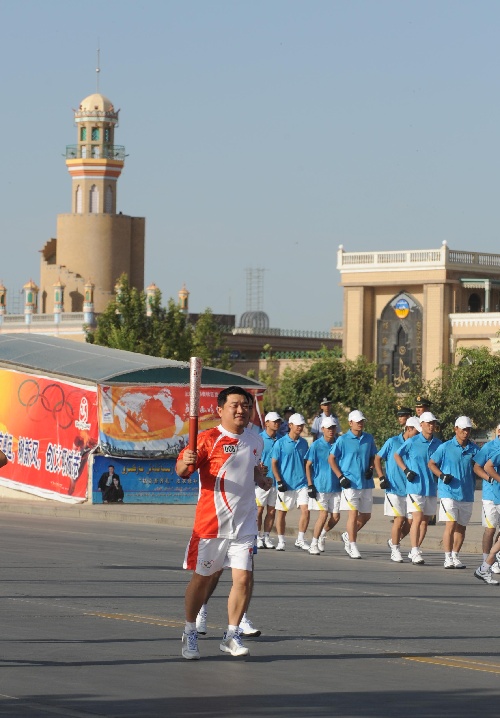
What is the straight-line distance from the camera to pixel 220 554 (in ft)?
38.2

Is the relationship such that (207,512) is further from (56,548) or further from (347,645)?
(56,548)

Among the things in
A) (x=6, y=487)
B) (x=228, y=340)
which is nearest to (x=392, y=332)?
(x=228, y=340)

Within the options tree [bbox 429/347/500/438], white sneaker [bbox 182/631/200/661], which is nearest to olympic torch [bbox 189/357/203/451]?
white sneaker [bbox 182/631/200/661]

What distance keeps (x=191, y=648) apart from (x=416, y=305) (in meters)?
95.7

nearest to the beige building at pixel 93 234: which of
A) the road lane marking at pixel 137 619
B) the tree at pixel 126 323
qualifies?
the tree at pixel 126 323

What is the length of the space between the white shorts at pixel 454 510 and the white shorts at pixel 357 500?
59.8 inches

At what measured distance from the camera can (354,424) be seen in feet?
72.1

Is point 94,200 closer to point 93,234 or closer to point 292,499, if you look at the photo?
point 93,234

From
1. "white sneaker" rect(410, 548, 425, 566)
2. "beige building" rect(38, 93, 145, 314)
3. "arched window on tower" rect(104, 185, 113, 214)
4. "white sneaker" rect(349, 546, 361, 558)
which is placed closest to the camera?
"white sneaker" rect(410, 548, 425, 566)

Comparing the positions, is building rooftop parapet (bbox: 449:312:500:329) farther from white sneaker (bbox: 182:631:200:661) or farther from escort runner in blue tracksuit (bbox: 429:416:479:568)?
white sneaker (bbox: 182:631:200:661)

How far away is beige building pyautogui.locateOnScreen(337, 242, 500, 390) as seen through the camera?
103438mm

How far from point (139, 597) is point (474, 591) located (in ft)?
12.4

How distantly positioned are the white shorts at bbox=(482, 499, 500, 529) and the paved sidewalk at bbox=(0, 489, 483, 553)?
4.75 m

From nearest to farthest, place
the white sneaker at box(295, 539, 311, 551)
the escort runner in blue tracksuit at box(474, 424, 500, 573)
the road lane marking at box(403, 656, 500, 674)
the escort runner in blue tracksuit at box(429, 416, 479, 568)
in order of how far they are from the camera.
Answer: the road lane marking at box(403, 656, 500, 674) → the escort runner in blue tracksuit at box(474, 424, 500, 573) → the escort runner in blue tracksuit at box(429, 416, 479, 568) → the white sneaker at box(295, 539, 311, 551)
